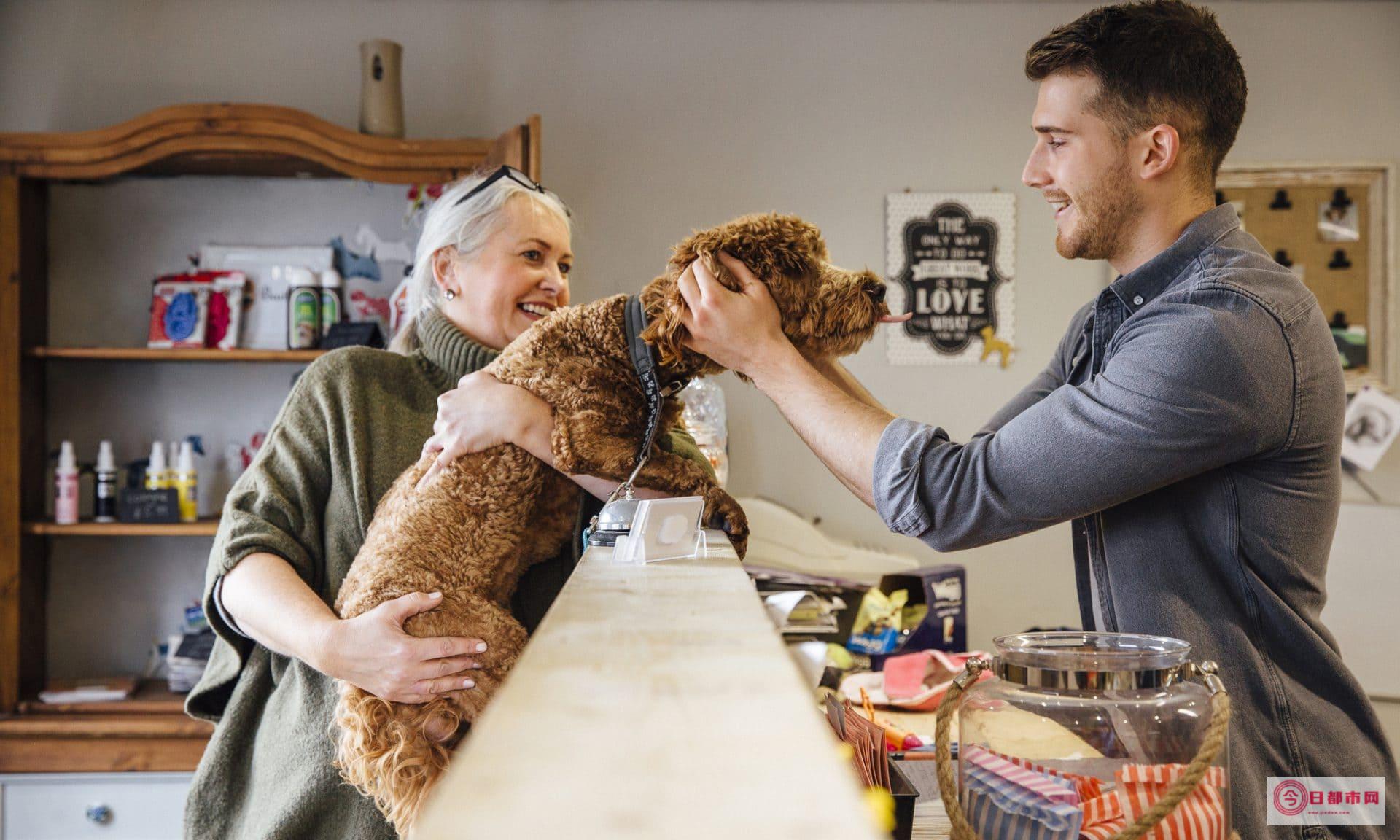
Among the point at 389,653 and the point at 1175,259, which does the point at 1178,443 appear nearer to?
the point at 1175,259

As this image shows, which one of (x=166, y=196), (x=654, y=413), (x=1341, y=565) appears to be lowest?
(x=1341, y=565)

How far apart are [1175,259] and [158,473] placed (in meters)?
2.77

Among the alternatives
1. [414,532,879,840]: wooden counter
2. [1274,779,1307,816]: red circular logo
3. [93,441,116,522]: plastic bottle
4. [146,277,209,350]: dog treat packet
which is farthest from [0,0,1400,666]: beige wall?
[414,532,879,840]: wooden counter

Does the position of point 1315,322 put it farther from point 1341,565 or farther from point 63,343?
point 63,343

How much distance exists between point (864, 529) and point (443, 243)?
2093 mm

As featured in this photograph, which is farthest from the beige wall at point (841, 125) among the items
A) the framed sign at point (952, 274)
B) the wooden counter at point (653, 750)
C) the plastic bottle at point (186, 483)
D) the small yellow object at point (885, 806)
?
the wooden counter at point (653, 750)

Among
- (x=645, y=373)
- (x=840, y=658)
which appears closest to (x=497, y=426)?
(x=645, y=373)

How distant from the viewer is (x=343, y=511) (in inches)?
56.3

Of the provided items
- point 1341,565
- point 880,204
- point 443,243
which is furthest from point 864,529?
point 443,243

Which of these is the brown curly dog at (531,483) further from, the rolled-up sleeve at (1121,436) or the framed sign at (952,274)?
the framed sign at (952,274)

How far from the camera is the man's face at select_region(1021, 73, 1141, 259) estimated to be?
1.29m

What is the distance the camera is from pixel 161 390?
3.18 m

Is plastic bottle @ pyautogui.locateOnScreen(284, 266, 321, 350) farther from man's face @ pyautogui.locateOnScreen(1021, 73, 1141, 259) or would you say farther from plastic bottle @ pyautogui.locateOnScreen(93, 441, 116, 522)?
man's face @ pyautogui.locateOnScreen(1021, 73, 1141, 259)

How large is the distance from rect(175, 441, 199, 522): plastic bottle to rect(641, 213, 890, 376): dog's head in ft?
7.34
